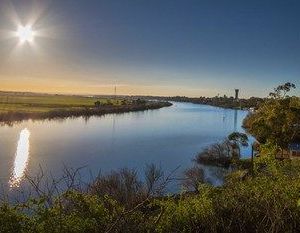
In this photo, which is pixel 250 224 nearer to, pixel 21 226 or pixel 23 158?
pixel 21 226

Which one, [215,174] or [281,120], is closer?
[281,120]

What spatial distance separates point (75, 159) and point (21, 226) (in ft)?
129

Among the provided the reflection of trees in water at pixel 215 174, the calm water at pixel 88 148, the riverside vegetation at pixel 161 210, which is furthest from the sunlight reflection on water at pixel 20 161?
the riverside vegetation at pixel 161 210

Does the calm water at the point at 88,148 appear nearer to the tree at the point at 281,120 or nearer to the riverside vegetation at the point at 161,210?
the tree at the point at 281,120

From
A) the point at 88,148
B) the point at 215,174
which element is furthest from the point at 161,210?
the point at 88,148

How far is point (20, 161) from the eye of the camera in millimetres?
42312

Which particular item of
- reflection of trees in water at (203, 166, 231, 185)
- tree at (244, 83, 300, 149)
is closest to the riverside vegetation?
tree at (244, 83, 300, 149)

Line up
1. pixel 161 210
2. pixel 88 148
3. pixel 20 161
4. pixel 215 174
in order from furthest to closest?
1. pixel 88 148
2. pixel 215 174
3. pixel 20 161
4. pixel 161 210

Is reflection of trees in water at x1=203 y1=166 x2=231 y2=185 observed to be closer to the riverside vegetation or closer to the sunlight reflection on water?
the sunlight reflection on water

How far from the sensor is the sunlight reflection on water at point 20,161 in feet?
111

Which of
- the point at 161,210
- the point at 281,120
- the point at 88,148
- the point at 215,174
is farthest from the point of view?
the point at 88,148

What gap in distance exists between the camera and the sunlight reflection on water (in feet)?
111

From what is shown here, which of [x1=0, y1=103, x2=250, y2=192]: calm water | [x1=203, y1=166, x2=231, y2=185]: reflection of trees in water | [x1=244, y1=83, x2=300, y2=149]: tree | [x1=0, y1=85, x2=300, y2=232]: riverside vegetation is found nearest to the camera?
[x1=0, y1=85, x2=300, y2=232]: riverside vegetation

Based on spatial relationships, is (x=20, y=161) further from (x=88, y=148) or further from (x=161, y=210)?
(x=161, y=210)
